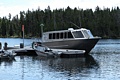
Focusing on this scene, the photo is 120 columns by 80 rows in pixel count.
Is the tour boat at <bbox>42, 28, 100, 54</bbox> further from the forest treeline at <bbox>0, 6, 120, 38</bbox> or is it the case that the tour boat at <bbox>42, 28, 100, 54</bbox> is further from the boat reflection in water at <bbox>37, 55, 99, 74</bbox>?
the forest treeline at <bbox>0, 6, 120, 38</bbox>

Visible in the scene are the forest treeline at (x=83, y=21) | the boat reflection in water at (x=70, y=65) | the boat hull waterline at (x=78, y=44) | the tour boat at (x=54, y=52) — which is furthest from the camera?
the forest treeline at (x=83, y=21)

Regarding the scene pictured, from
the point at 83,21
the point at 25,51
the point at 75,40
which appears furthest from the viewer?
the point at 83,21

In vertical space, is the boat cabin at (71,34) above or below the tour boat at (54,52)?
above

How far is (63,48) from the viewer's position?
45938 millimetres

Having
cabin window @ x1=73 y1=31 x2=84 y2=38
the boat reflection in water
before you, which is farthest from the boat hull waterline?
the boat reflection in water

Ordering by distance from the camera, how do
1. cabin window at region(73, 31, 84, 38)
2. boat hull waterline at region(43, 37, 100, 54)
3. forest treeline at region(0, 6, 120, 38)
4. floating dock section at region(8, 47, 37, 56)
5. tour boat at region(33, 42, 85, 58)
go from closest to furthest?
tour boat at region(33, 42, 85, 58)
boat hull waterline at region(43, 37, 100, 54)
cabin window at region(73, 31, 84, 38)
floating dock section at region(8, 47, 37, 56)
forest treeline at region(0, 6, 120, 38)

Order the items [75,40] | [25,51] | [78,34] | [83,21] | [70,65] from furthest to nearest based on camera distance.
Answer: [83,21]
[25,51]
[78,34]
[75,40]
[70,65]

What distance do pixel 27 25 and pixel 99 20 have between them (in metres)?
50.8

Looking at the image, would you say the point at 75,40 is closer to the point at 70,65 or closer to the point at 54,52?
the point at 54,52

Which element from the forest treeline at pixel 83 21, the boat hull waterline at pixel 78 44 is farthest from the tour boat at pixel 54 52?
the forest treeline at pixel 83 21

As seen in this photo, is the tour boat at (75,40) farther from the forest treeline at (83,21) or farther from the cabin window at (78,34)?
the forest treeline at (83,21)

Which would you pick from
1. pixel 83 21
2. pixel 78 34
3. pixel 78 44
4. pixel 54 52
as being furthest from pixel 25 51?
pixel 83 21

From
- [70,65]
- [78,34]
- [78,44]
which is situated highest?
[78,34]

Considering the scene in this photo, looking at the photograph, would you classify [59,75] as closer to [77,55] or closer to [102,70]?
[102,70]
